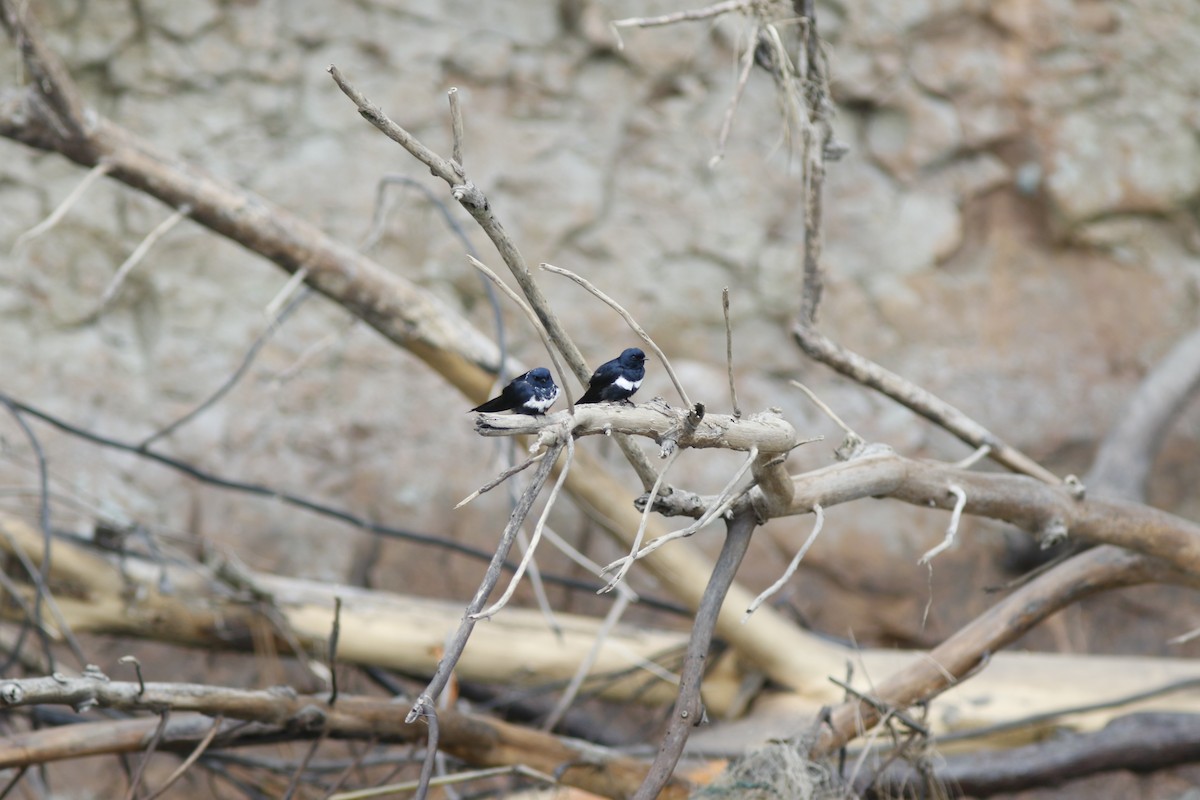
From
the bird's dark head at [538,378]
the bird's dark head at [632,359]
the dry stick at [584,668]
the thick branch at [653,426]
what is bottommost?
the dry stick at [584,668]

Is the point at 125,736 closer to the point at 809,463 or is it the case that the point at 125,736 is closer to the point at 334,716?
the point at 334,716

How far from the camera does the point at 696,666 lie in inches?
57.0

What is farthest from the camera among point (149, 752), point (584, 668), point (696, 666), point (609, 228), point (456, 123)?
point (609, 228)

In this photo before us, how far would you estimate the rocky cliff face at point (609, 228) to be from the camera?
330 centimetres

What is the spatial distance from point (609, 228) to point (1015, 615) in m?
1.79

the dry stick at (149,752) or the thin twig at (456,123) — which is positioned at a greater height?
the thin twig at (456,123)

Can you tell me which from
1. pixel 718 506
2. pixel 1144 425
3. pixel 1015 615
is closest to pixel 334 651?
pixel 718 506

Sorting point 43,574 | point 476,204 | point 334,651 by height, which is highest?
point 476,204

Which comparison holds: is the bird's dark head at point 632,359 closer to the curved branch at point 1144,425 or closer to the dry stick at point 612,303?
the dry stick at point 612,303

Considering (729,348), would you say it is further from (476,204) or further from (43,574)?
(43,574)

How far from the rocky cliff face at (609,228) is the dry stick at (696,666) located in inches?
74.9

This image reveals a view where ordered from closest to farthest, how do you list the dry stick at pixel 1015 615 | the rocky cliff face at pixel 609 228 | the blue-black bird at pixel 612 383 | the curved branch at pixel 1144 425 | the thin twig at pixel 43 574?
the blue-black bird at pixel 612 383
the dry stick at pixel 1015 615
the thin twig at pixel 43 574
the curved branch at pixel 1144 425
the rocky cliff face at pixel 609 228

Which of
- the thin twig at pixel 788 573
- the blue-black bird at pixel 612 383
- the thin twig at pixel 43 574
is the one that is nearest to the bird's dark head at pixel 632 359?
the blue-black bird at pixel 612 383

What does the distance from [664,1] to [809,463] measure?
1.44 m
